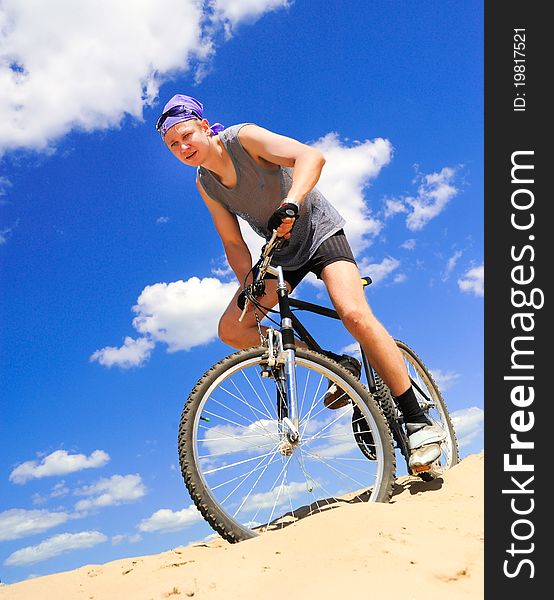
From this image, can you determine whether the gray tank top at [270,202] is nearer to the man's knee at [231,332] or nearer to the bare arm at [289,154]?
the bare arm at [289,154]

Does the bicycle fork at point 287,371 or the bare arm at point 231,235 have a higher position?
the bare arm at point 231,235

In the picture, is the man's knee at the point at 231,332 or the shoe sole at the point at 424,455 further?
the man's knee at the point at 231,332

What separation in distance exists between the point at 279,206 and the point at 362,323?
36.3 inches

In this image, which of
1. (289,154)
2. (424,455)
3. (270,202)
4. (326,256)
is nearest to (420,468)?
(424,455)

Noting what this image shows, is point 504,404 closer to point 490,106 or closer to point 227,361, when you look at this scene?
point 227,361

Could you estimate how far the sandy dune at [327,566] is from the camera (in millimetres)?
2334

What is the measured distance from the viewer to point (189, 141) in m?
4.00

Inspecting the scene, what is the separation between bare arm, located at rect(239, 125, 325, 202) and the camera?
376 cm

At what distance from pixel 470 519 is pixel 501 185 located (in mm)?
1836

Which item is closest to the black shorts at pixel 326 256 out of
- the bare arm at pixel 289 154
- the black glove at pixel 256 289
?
the black glove at pixel 256 289

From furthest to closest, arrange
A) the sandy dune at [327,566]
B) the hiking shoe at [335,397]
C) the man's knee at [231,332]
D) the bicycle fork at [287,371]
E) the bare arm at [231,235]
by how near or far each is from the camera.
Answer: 1. the bare arm at [231,235]
2. the man's knee at [231,332]
3. the hiking shoe at [335,397]
4. the bicycle fork at [287,371]
5. the sandy dune at [327,566]

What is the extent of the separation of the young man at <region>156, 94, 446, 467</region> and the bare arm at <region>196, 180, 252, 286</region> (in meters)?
0.01

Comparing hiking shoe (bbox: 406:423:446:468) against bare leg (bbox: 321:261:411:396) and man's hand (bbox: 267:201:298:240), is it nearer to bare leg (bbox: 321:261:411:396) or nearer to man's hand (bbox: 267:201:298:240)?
bare leg (bbox: 321:261:411:396)

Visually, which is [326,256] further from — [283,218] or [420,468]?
[420,468]
